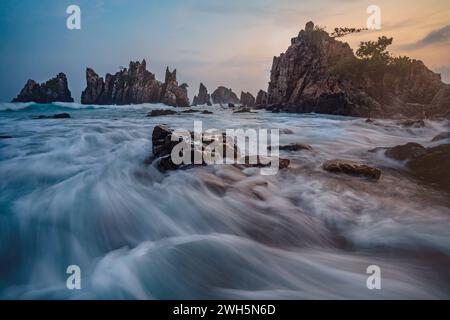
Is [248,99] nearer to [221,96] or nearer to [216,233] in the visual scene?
[221,96]

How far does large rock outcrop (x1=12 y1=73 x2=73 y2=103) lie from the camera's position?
62469 mm

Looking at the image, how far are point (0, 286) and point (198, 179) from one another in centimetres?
290

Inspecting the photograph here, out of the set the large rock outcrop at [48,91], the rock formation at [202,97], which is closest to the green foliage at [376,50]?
the large rock outcrop at [48,91]

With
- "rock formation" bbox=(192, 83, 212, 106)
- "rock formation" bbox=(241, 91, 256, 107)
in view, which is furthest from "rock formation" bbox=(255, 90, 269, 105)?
"rock formation" bbox=(192, 83, 212, 106)

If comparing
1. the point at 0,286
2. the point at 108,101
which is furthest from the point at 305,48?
the point at 108,101

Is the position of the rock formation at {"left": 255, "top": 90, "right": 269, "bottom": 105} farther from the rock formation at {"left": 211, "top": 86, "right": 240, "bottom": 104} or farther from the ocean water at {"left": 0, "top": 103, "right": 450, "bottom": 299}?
the rock formation at {"left": 211, "top": 86, "right": 240, "bottom": 104}

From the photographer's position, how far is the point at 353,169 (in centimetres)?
536

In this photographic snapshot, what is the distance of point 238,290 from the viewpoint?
2537 millimetres

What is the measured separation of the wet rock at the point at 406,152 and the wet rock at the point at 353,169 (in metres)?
1.22

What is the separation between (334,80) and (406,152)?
30.8 metres

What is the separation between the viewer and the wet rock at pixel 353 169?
5238mm

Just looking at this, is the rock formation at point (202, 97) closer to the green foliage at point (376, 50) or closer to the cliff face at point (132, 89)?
the cliff face at point (132, 89)

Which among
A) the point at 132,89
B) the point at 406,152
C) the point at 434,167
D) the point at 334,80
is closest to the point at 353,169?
the point at 434,167
